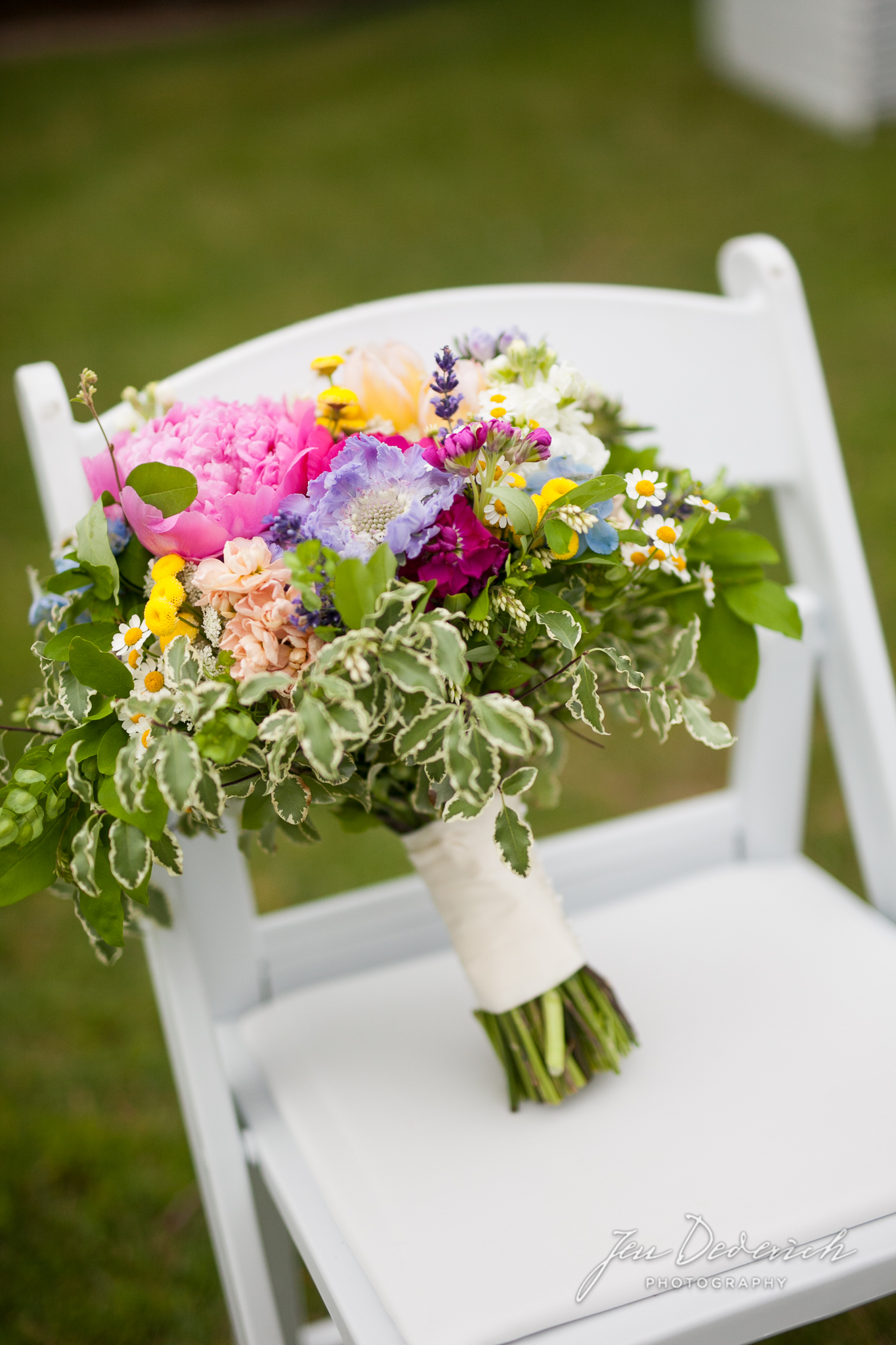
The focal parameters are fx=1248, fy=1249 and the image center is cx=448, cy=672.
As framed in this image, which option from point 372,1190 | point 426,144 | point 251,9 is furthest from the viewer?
point 251,9

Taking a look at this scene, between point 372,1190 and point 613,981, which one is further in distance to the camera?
point 613,981

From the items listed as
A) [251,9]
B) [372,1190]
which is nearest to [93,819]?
[372,1190]

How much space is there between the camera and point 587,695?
745 mm

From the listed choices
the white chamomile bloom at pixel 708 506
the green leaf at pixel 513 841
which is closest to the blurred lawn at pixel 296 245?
the white chamomile bloom at pixel 708 506

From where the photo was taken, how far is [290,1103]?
37.7 inches

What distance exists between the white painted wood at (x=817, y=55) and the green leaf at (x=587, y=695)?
3.78 m

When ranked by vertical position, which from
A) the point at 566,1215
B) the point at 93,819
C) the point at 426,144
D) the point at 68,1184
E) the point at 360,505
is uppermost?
the point at 426,144

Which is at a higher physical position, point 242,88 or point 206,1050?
point 242,88

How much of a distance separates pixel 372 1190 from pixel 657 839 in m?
0.45

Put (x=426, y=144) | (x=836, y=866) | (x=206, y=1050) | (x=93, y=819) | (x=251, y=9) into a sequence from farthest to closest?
1. (x=251, y=9)
2. (x=426, y=144)
3. (x=836, y=866)
4. (x=206, y=1050)
5. (x=93, y=819)

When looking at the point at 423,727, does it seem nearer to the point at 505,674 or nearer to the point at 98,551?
the point at 505,674

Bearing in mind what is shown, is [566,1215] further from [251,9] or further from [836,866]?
[251,9]

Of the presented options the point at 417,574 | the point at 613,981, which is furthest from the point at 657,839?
the point at 417,574

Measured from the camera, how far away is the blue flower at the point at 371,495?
71 centimetres
